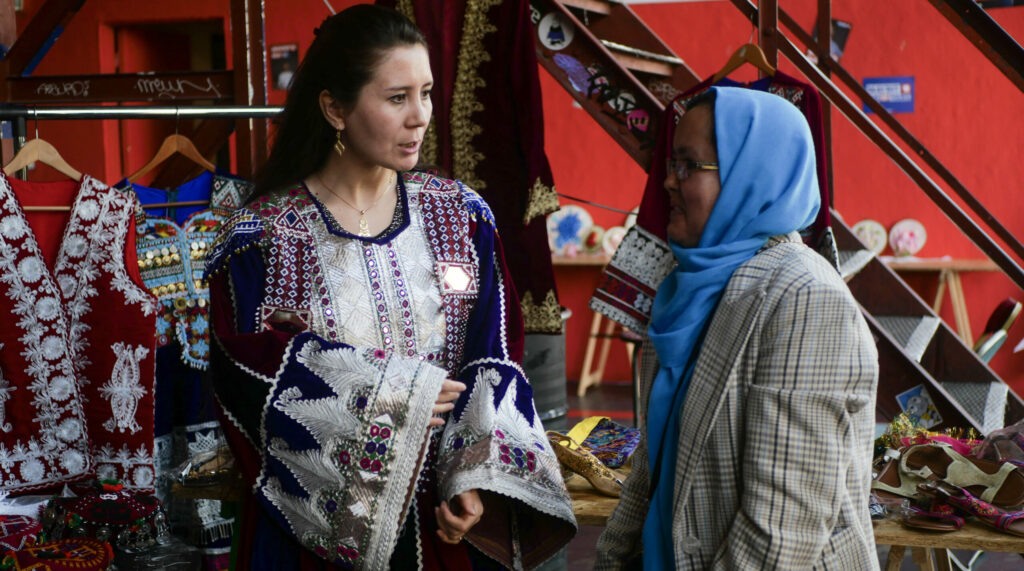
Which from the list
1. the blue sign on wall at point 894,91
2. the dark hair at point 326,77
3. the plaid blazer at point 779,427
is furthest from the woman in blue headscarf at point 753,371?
the blue sign on wall at point 894,91

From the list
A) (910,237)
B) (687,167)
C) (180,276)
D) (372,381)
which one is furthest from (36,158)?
(910,237)

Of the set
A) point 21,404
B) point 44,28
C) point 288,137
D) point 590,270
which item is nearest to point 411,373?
point 288,137

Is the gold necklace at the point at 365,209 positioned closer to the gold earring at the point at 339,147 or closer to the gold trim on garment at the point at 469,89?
the gold earring at the point at 339,147

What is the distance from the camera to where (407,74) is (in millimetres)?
1797

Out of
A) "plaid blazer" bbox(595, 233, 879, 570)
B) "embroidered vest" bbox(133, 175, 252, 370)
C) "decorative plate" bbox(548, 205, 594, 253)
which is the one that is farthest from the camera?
"decorative plate" bbox(548, 205, 594, 253)

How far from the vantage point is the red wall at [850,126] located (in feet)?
23.4

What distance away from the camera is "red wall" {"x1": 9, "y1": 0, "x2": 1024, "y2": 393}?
7.14 m

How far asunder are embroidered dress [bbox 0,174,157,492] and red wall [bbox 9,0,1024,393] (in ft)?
16.4

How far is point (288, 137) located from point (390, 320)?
460 mm

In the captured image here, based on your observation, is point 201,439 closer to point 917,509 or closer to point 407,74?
point 407,74

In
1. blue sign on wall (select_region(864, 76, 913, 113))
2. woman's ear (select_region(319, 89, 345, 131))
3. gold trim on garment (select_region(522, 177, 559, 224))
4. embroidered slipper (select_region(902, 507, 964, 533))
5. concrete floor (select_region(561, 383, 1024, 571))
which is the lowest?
concrete floor (select_region(561, 383, 1024, 571))

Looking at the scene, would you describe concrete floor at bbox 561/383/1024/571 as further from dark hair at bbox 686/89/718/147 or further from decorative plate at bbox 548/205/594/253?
dark hair at bbox 686/89/718/147

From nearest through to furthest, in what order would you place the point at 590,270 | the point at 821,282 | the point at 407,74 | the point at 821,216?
the point at 821,282, the point at 407,74, the point at 821,216, the point at 590,270

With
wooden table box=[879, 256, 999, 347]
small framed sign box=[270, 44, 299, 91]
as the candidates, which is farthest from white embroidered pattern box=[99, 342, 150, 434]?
wooden table box=[879, 256, 999, 347]
